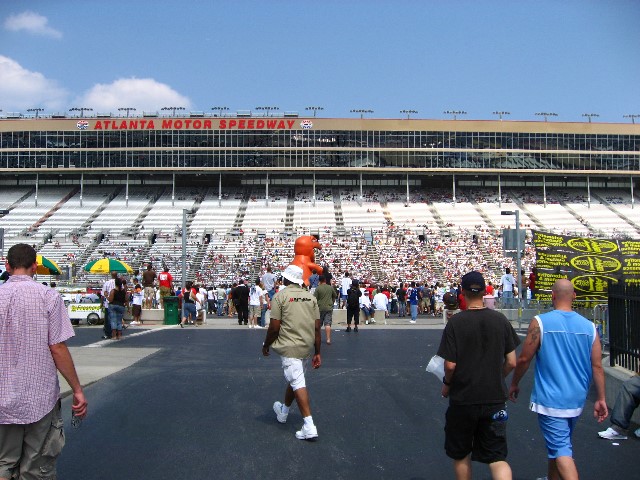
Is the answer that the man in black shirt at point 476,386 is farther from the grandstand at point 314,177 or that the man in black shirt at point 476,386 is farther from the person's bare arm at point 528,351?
the grandstand at point 314,177

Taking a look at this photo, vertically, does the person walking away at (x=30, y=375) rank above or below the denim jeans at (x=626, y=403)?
above

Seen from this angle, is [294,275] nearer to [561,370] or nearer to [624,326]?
[561,370]

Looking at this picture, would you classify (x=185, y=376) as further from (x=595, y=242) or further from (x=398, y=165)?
(x=398, y=165)

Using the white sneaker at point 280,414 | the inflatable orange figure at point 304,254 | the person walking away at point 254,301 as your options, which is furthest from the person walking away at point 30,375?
the person walking away at point 254,301

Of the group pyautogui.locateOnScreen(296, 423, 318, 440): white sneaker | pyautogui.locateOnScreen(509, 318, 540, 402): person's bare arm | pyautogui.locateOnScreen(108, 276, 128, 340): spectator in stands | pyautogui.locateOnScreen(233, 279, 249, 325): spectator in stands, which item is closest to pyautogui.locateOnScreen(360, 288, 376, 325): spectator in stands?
pyautogui.locateOnScreen(233, 279, 249, 325): spectator in stands

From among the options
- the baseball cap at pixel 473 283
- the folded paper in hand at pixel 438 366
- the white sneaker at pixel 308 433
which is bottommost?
the white sneaker at pixel 308 433

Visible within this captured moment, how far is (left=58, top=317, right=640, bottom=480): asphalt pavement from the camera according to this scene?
5.52m

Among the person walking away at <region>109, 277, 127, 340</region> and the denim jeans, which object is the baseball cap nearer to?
the denim jeans

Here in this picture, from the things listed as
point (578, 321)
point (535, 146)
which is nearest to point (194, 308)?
point (578, 321)

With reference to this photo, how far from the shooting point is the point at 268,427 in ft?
22.5

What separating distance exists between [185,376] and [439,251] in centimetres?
3682

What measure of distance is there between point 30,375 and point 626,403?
563 centimetres

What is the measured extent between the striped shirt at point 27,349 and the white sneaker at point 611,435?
16.9ft

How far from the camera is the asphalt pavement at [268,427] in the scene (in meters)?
5.52
